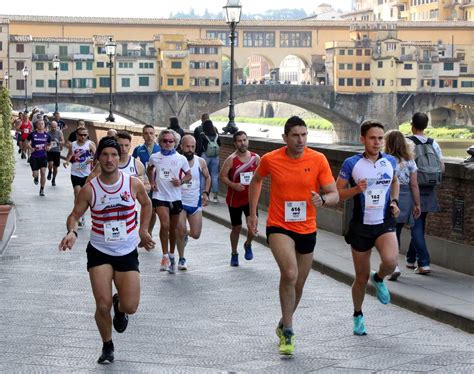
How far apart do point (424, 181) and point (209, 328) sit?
3.47m

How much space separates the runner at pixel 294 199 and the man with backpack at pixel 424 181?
133 inches

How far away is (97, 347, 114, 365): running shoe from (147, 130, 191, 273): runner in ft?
15.9

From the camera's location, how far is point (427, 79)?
11825cm

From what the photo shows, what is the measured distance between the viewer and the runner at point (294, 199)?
325 inches

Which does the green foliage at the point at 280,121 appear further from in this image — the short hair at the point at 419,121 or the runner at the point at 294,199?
the runner at the point at 294,199

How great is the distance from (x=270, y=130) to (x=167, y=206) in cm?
11647

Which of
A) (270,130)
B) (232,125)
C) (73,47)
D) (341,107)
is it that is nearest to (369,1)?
(270,130)

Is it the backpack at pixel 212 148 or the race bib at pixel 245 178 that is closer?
the race bib at pixel 245 178

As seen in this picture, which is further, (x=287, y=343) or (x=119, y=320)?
(x=119, y=320)

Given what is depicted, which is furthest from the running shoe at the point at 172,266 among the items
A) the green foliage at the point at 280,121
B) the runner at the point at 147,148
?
the green foliage at the point at 280,121

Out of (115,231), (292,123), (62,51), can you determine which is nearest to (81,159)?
(292,123)

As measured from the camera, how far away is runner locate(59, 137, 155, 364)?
7.81 m

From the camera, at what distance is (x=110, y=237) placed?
310 inches

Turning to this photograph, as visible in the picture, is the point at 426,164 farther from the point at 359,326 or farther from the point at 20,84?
A: the point at 20,84
